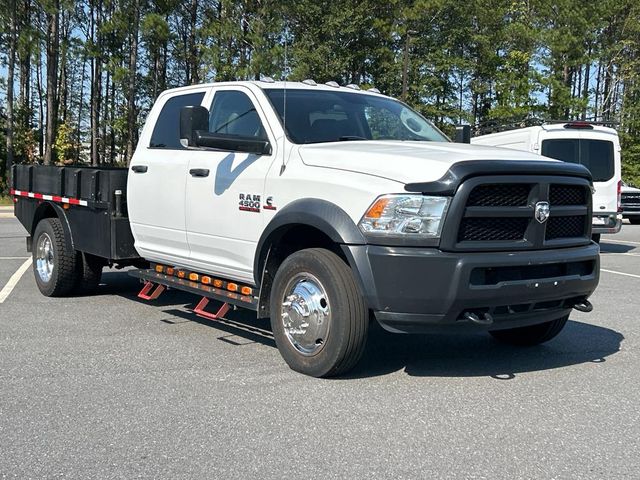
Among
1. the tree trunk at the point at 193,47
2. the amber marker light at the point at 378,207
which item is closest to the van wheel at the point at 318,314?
the amber marker light at the point at 378,207

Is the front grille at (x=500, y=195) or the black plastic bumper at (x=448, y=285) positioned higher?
the front grille at (x=500, y=195)

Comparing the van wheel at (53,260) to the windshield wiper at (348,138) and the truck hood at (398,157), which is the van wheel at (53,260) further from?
the truck hood at (398,157)

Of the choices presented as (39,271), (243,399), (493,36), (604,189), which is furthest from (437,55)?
(243,399)

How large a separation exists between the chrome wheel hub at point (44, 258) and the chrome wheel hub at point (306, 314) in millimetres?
3983

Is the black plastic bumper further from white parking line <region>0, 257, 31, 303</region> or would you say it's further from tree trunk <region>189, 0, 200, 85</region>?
tree trunk <region>189, 0, 200, 85</region>

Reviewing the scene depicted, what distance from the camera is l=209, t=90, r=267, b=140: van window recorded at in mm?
5965

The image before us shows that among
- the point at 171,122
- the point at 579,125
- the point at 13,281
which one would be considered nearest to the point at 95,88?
the point at 579,125

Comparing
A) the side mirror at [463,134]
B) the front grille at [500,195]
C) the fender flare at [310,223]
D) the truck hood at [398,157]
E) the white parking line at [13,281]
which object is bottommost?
the white parking line at [13,281]

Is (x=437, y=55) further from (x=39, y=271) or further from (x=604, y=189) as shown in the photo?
(x=39, y=271)

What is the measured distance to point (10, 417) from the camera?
431cm

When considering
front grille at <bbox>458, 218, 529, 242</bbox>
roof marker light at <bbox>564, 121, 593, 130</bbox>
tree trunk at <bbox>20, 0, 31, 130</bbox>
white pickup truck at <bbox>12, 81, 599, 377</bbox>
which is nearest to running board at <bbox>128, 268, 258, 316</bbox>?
white pickup truck at <bbox>12, 81, 599, 377</bbox>

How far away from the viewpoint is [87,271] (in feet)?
26.7

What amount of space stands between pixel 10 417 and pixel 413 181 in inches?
107

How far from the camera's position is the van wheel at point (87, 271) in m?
8.09
